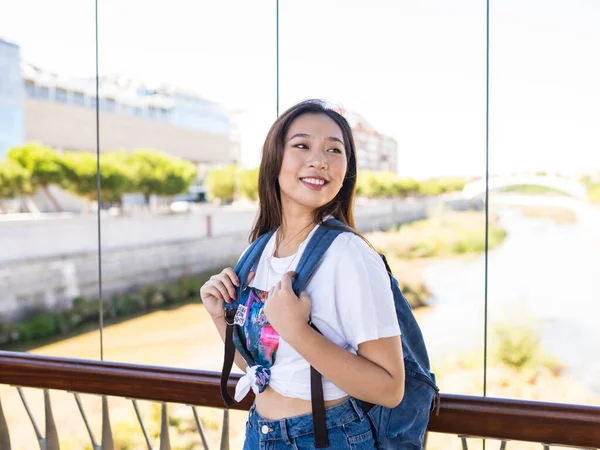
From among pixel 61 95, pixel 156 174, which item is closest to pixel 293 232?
pixel 156 174

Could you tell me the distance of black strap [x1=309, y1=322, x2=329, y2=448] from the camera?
34.9 inches

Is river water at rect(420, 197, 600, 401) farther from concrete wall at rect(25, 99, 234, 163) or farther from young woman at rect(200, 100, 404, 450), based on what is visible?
young woman at rect(200, 100, 404, 450)

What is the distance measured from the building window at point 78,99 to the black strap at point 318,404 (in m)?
20.9

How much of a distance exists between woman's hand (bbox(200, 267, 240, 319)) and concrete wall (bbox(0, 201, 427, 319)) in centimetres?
1146

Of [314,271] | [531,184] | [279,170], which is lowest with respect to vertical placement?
[314,271]

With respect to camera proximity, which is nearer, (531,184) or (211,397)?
(211,397)

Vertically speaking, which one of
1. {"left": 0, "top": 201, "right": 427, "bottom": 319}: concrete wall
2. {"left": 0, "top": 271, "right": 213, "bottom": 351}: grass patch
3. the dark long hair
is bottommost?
{"left": 0, "top": 271, "right": 213, "bottom": 351}: grass patch

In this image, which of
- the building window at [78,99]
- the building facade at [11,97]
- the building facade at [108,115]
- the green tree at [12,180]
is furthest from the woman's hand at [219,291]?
the building window at [78,99]

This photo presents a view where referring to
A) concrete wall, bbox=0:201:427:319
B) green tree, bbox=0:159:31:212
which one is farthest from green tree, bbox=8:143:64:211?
concrete wall, bbox=0:201:427:319

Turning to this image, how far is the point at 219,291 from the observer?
1.03 m

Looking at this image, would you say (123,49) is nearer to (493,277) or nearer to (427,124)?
(427,124)

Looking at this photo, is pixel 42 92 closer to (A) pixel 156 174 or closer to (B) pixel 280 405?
(A) pixel 156 174

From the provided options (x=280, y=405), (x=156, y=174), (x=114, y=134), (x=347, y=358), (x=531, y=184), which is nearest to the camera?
(x=347, y=358)

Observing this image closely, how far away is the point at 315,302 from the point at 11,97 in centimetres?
2070
